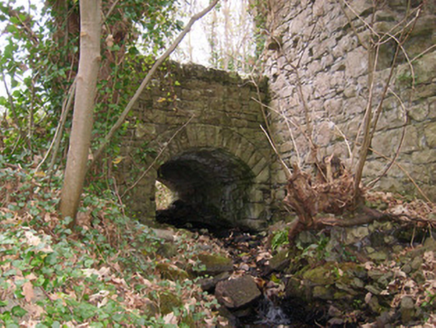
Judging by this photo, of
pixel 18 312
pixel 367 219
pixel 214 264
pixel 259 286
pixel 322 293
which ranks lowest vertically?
pixel 259 286

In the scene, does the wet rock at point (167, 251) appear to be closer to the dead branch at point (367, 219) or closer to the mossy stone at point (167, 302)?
the mossy stone at point (167, 302)

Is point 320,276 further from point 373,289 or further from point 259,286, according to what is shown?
point 259,286

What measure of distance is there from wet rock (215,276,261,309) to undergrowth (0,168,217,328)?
220 mm

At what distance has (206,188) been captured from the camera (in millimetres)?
8852

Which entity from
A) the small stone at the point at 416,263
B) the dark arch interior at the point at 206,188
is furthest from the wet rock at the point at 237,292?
the dark arch interior at the point at 206,188

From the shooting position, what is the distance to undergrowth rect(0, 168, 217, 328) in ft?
4.55

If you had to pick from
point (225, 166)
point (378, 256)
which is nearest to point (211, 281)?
point (378, 256)

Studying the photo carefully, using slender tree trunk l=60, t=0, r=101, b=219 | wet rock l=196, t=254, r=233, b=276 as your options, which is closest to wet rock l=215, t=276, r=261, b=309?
wet rock l=196, t=254, r=233, b=276

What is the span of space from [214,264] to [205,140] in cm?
278

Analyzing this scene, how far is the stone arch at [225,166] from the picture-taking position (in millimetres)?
5949

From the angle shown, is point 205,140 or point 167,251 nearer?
point 167,251

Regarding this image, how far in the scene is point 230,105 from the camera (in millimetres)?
6695

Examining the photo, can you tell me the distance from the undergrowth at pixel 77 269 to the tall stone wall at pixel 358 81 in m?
2.27

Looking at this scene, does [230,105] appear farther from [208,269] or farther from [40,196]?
[40,196]
